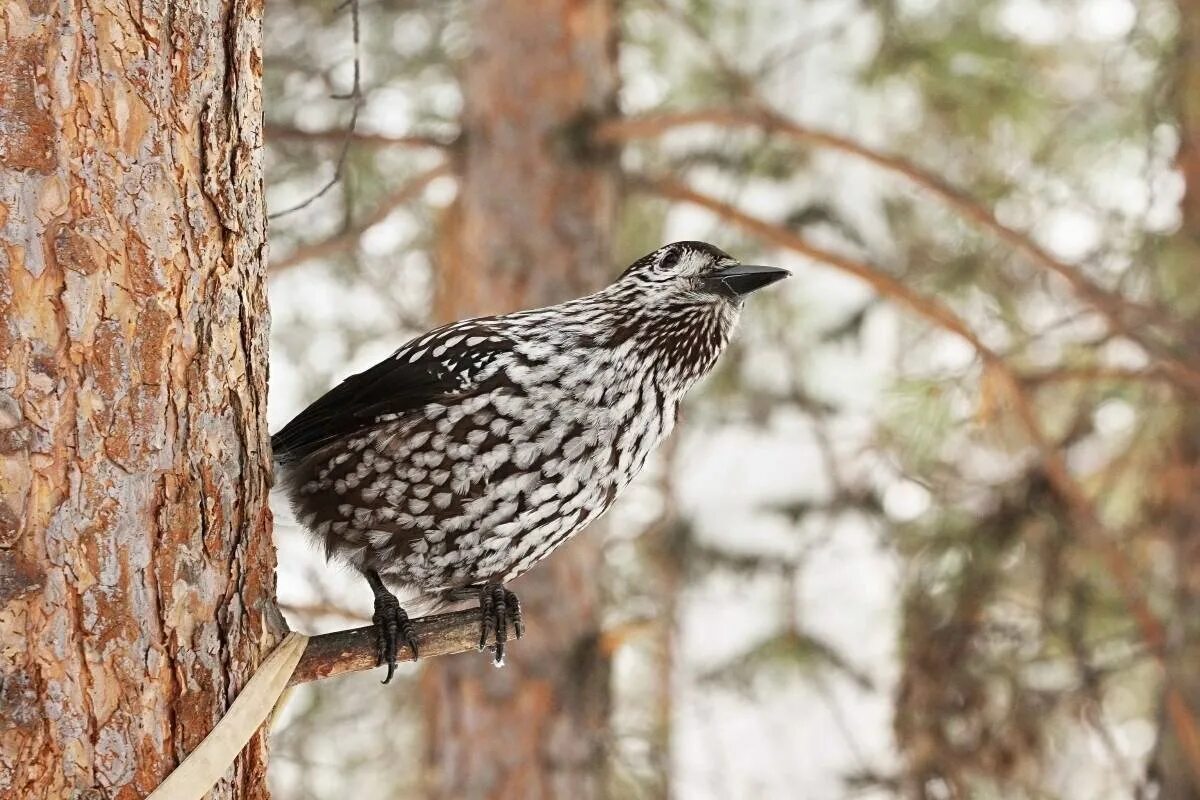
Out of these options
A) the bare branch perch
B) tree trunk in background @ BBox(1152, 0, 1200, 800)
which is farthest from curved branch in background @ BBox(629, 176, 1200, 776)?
the bare branch perch

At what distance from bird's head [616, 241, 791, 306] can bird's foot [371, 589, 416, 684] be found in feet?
2.96

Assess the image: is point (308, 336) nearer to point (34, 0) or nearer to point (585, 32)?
point (585, 32)

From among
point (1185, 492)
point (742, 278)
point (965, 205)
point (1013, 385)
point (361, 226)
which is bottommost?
point (1185, 492)

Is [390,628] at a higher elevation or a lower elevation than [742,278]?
lower

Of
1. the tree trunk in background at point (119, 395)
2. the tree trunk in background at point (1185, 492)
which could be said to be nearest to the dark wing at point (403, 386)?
the tree trunk in background at point (119, 395)

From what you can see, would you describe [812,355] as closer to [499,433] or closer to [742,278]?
[742,278]

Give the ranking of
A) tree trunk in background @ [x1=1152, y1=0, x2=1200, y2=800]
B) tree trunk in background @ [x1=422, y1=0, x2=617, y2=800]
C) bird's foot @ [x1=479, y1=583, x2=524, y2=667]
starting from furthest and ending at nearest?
1. tree trunk in background @ [x1=1152, y1=0, x2=1200, y2=800]
2. tree trunk in background @ [x1=422, y1=0, x2=617, y2=800]
3. bird's foot @ [x1=479, y1=583, x2=524, y2=667]

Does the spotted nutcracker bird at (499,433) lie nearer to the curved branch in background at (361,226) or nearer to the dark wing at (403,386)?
the dark wing at (403,386)

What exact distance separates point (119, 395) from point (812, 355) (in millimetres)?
5672

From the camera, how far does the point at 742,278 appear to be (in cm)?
307

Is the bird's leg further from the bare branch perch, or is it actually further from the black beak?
the black beak

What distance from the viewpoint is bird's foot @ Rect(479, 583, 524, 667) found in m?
3.05

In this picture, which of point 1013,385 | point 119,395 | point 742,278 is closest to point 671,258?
point 742,278

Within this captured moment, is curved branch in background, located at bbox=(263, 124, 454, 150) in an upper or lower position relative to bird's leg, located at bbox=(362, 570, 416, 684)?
upper
